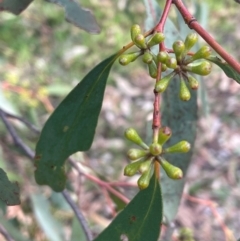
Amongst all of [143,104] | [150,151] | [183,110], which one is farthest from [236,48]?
[150,151]

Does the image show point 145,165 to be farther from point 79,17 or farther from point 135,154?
point 79,17

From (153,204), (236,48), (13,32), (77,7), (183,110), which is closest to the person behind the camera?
(153,204)

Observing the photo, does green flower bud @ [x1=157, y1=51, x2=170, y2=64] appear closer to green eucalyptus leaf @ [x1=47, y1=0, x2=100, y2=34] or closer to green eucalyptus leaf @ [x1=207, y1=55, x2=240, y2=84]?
green eucalyptus leaf @ [x1=207, y1=55, x2=240, y2=84]

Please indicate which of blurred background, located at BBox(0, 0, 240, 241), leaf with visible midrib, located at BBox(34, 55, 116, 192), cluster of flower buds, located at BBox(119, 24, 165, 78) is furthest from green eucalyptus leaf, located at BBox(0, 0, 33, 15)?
blurred background, located at BBox(0, 0, 240, 241)

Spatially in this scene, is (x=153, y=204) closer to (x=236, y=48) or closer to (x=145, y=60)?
(x=145, y=60)

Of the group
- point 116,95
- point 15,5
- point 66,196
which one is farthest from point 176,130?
point 116,95

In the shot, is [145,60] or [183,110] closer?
[145,60]

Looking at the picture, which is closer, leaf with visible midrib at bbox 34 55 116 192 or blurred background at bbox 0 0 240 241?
leaf with visible midrib at bbox 34 55 116 192

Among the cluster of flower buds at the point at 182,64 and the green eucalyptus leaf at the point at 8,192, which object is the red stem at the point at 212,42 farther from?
the green eucalyptus leaf at the point at 8,192
